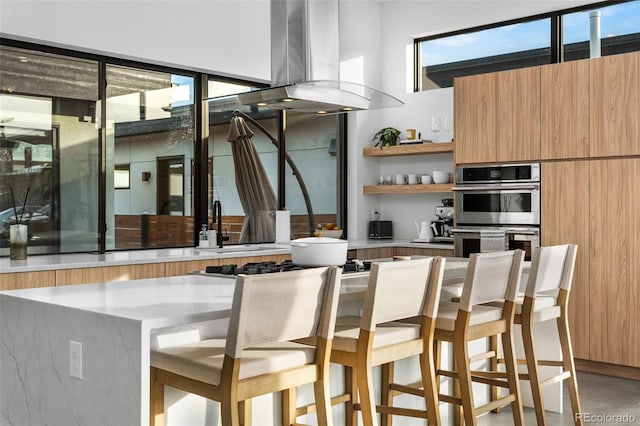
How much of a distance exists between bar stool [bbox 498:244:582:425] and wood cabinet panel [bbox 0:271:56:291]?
2641 millimetres

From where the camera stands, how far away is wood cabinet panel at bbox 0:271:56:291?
3.80 meters

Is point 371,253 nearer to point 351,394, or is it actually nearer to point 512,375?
point 512,375

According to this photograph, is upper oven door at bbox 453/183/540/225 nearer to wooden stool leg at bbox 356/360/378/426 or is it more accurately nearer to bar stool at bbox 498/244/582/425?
bar stool at bbox 498/244/582/425

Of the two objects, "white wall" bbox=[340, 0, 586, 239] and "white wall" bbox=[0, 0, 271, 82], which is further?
"white wall" bbox=[340, 0, 586, 239]

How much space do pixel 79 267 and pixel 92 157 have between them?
1167 millimetres

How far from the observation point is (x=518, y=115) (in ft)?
17.9

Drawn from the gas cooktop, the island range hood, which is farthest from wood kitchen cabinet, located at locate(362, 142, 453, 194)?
the gas cooktop

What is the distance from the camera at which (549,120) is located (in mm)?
5285

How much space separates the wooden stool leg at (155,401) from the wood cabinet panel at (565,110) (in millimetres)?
3808

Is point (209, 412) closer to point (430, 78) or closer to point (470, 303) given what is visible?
point (470, 303)

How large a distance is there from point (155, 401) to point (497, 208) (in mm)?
3763

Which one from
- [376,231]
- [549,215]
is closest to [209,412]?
[549,215]

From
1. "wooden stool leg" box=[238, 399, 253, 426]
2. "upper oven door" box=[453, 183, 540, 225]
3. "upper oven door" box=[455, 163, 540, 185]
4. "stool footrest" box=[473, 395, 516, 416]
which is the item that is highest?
"upper oven door" box=[455, 163, 540, 185]

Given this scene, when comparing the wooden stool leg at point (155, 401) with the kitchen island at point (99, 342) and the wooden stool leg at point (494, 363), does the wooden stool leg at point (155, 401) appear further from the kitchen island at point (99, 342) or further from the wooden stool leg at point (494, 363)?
the wooden stool leg at point (494, 363)
